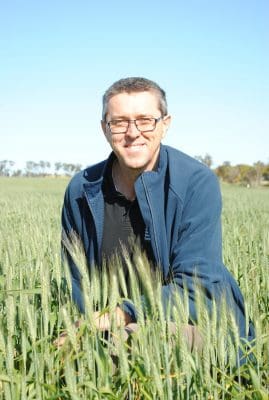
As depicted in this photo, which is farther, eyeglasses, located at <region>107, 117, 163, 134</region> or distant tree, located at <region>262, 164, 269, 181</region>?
distant tree, located at <region>262, 164, 269, 181</region>

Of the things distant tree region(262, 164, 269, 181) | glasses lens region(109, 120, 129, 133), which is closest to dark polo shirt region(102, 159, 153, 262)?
glasses lens region(109, 120, 129, 133)

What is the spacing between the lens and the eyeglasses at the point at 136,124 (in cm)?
219

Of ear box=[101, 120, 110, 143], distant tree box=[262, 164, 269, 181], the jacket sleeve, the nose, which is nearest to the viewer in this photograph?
the jacket sleeve

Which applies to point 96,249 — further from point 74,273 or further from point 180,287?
point 180,287

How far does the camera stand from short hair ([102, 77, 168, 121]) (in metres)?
2.19

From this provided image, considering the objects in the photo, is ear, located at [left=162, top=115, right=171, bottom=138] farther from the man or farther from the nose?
the nose

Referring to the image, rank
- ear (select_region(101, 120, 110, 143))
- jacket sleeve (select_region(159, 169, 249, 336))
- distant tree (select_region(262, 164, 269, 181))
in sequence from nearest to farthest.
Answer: jacket sleeve (select_region(159, 169, 249, 336)) < ear (select_region(101, 120, 110, 143)) < distant tree (select_region(262, 164, 269, 181))

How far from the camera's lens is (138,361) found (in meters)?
1.48

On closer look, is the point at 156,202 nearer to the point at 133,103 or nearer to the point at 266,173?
the point at 133,103

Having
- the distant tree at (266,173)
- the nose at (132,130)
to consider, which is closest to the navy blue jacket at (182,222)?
the nose at (132,130)

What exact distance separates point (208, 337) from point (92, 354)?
34 centimetres

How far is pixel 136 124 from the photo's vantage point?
7.20 ft

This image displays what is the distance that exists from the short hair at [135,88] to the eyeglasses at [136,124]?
93mm

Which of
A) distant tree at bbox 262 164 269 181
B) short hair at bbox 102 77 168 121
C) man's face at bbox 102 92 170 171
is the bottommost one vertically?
distant tree at bbox 262 164 269 181
